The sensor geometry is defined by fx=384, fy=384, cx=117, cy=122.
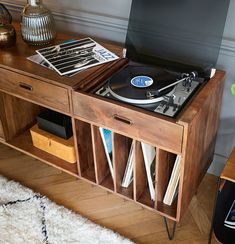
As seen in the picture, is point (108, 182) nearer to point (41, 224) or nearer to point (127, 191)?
point (127, 191)

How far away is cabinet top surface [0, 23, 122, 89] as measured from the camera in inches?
51.3

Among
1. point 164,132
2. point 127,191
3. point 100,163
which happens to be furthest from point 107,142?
point 164,132

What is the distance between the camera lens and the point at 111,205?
1.58m

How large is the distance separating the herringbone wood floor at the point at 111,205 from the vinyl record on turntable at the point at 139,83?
0.55 m

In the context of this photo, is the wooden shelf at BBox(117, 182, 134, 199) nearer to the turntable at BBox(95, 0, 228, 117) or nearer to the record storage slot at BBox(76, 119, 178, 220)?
the record storage slot at BBox(76, 119, 178, 220)

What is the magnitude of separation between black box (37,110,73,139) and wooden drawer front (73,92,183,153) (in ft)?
0.92

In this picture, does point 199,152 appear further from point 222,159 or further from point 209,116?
point 222,159

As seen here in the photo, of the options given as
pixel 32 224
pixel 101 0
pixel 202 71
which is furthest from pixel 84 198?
pixel 101 0

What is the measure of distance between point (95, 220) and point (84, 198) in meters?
0.13

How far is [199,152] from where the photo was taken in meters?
1.30

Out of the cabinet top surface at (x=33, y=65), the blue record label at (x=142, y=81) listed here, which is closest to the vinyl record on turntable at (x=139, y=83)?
the blue record label at (x=142, y=81)

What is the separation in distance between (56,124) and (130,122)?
0.49 m

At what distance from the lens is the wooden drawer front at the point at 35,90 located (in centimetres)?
132

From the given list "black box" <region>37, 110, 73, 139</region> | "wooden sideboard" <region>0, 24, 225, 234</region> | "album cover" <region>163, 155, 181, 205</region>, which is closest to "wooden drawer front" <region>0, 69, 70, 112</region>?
"wooden sideboard" <region>0, 24, 225, 234</region>
